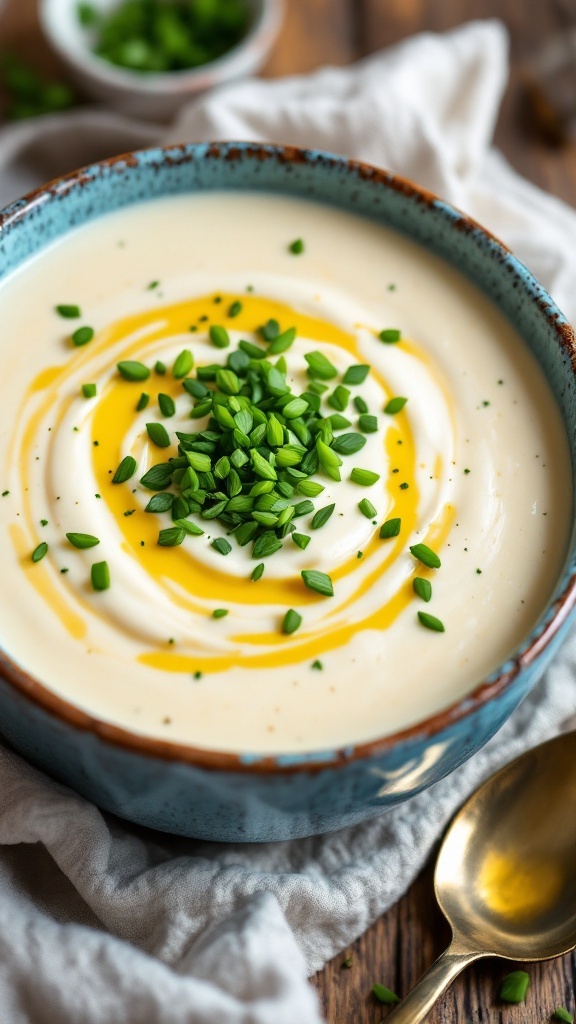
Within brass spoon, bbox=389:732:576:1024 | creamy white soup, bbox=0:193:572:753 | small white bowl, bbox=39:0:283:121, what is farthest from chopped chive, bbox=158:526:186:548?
small white bowl, bbox=39:0:283:121

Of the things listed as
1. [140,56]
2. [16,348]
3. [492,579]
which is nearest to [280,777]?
[492,579]

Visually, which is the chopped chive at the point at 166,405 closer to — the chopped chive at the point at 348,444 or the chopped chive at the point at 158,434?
the chopped chive at the point at 158,434

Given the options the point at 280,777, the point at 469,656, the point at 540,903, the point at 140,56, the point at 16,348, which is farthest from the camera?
the point at 140,56

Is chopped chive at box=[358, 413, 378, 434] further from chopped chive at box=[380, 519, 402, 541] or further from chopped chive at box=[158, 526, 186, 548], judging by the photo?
chopped chive at box=[158, 526, 186, 548]

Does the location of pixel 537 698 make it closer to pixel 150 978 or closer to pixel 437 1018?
pixel 437 1018

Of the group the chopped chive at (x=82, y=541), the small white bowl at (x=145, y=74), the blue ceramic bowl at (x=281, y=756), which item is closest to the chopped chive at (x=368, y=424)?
the blue ceramic bowl at (x=281, y=756)

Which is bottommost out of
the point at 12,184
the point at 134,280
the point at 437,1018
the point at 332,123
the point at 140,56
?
the point at 437,1018

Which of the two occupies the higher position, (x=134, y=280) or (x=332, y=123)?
(x=332, y=123)
